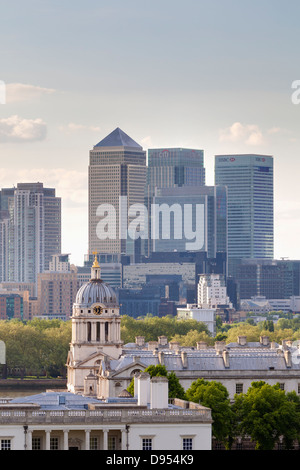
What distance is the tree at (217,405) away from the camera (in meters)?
83.4

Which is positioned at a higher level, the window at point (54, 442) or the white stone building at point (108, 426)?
the white stone building at point (108, 426)

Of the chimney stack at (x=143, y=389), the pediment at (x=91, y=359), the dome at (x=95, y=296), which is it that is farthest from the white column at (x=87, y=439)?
the dome at (x=95, y=296)

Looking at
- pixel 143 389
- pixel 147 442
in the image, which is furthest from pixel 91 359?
pixel 147 442

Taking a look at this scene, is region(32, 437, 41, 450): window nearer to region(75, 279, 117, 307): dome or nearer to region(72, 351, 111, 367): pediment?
region(72, 351, 111, 367): pediment

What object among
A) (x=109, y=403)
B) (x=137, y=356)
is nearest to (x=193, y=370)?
(x=137, y=356)

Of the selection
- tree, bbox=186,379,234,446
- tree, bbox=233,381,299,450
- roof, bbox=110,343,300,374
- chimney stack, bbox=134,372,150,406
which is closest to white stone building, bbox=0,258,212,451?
chimney stack, bbox=134,372,150,406

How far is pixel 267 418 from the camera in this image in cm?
8425

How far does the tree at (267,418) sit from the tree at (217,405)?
636 mm

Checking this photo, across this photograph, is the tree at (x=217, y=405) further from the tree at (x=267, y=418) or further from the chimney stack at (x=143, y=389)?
the chimney stack at (x=143, y=389)

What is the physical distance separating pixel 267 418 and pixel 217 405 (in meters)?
2.47

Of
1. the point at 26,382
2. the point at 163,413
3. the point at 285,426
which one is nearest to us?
the point at 163,413
